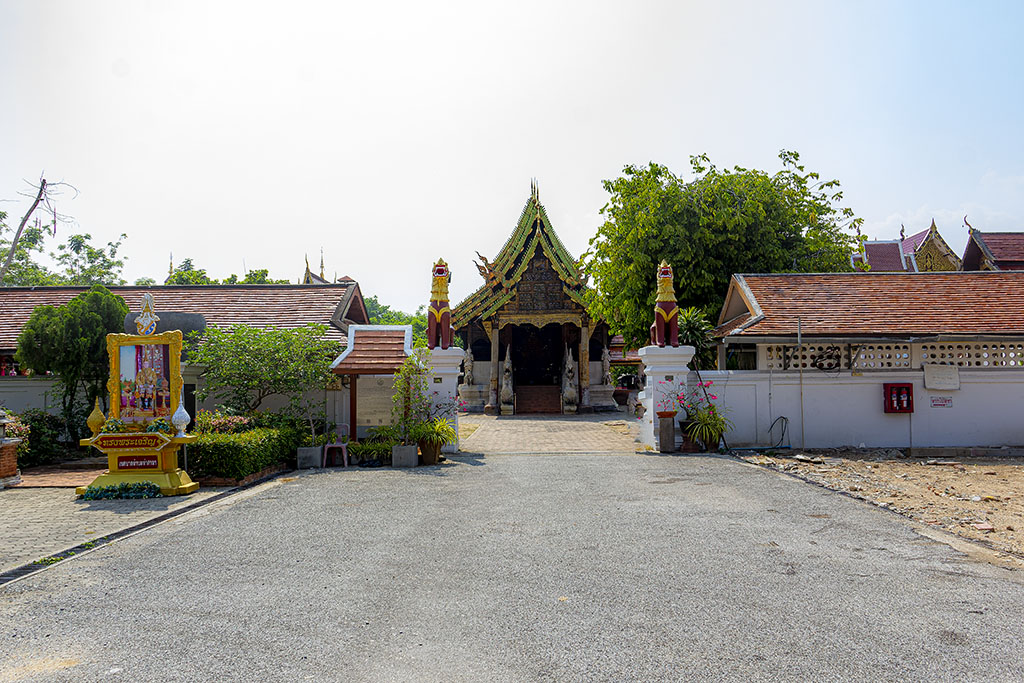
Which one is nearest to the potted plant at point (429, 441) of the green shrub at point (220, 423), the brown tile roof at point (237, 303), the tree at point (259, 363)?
the tree at point (259, 363)

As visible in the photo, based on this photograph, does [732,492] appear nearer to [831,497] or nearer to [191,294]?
[831,497]

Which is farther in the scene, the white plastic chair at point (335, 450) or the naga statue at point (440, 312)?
the naga statue at point (440, 312)

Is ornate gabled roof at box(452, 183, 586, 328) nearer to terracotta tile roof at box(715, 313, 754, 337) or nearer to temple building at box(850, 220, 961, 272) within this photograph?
terracotta tile roof at box(715, 313, 754, 337)

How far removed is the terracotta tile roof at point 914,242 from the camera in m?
35.6

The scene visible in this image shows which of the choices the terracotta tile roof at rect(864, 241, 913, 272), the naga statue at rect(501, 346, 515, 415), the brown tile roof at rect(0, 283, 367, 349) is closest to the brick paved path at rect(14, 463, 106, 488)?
the brown tile roof at rect(0, 283, 367, 349)

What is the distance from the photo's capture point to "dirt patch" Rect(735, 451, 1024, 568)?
23.5ft

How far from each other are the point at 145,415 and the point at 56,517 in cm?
217

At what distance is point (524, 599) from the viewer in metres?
4.96

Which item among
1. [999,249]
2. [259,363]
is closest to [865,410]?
[259,363]

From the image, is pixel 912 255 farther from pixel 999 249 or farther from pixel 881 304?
pixel 881 304

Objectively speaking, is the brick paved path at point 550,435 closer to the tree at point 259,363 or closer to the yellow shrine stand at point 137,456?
the tree at point 259,363

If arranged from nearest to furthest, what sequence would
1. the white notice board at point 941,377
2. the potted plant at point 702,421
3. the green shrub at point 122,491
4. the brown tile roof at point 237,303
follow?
the green shrub at point 122,491 → the potted plant at point 702,421 → the white notice board at point 941,377 → the brown tile roof at point 237,303

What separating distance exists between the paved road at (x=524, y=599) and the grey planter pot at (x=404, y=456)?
4.18m

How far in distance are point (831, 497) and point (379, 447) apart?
779 centimetres
